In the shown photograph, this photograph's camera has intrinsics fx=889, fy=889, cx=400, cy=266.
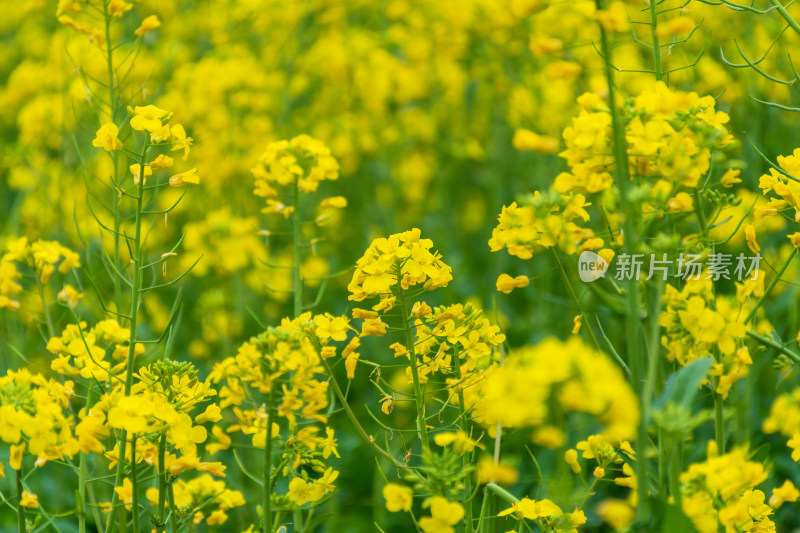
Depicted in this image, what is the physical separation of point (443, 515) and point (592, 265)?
611 mm

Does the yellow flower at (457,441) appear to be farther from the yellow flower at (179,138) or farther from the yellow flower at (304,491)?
the yellow flower at (179,138)

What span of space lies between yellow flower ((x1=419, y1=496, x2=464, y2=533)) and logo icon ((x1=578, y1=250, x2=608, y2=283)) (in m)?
0.53

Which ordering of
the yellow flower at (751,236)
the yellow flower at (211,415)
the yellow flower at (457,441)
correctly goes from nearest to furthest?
the yellow flower at (457,441)
the yellow flower at (211,415)
the yellow flower at (751,236)

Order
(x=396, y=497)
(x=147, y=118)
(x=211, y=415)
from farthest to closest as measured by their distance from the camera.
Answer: (x=147, y=118) → (x=211, y=415) → (x=396, y=497)

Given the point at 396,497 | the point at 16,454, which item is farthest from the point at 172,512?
the point at 396,497

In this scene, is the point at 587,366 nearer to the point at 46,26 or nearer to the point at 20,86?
the point at 20,86

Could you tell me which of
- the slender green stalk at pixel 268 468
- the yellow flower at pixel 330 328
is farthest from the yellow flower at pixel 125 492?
the yellow flower at pixel 330 328

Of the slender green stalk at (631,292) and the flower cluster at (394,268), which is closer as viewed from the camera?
the slender green stalk at (631,292)

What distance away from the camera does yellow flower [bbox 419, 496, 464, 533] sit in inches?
57.9

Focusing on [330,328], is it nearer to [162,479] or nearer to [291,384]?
[291,384]

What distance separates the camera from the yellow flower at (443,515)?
147 cm

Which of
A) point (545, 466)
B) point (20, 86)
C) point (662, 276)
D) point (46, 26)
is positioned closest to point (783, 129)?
point (545, 466)

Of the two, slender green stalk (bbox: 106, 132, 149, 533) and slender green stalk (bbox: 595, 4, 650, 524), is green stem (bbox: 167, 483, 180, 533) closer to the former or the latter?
slender green stalk (bbox: 106, 132, 149, 533)

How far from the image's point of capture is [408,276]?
1.89 meters
